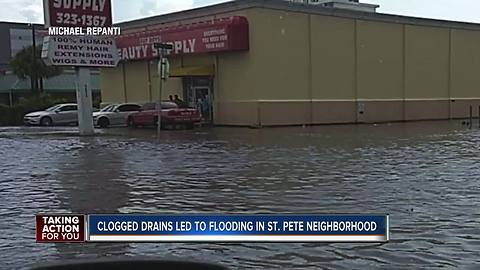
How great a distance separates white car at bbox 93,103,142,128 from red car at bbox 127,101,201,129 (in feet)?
6.82

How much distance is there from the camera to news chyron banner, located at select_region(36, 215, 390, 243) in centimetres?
430

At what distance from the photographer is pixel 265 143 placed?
21.9 meters

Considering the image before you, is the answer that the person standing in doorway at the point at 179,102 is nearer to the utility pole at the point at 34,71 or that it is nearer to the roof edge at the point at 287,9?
the roof edge at the point at 287,9

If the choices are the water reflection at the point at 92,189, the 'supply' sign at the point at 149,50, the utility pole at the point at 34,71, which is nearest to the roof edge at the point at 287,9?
the 'supply' sign at the point at 149,50

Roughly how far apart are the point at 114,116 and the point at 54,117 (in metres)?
7.06

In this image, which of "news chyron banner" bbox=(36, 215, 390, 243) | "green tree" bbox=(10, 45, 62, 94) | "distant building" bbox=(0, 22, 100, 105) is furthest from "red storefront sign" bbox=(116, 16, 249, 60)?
"news chyron banner" bbox=(36, 215, 390, 243)

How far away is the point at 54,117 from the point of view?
42406mm

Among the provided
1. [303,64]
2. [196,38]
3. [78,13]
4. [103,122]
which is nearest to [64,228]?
[78,13]

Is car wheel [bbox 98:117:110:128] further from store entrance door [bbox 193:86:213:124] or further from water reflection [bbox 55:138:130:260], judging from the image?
water reflection [bbox 55:138:130:260]

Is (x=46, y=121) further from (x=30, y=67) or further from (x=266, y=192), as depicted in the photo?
(x=266, y=192)

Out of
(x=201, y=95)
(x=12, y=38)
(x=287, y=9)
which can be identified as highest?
(x=12, y=38)

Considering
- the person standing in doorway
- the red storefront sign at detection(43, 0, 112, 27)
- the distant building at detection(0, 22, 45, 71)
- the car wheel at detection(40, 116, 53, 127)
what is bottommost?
the car wheel at detection(40, 116, 53, 127)

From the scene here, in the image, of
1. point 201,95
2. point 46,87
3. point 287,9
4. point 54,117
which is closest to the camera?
point 287,9

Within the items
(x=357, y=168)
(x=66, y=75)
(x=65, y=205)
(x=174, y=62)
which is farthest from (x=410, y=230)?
(x=66, y=75)
